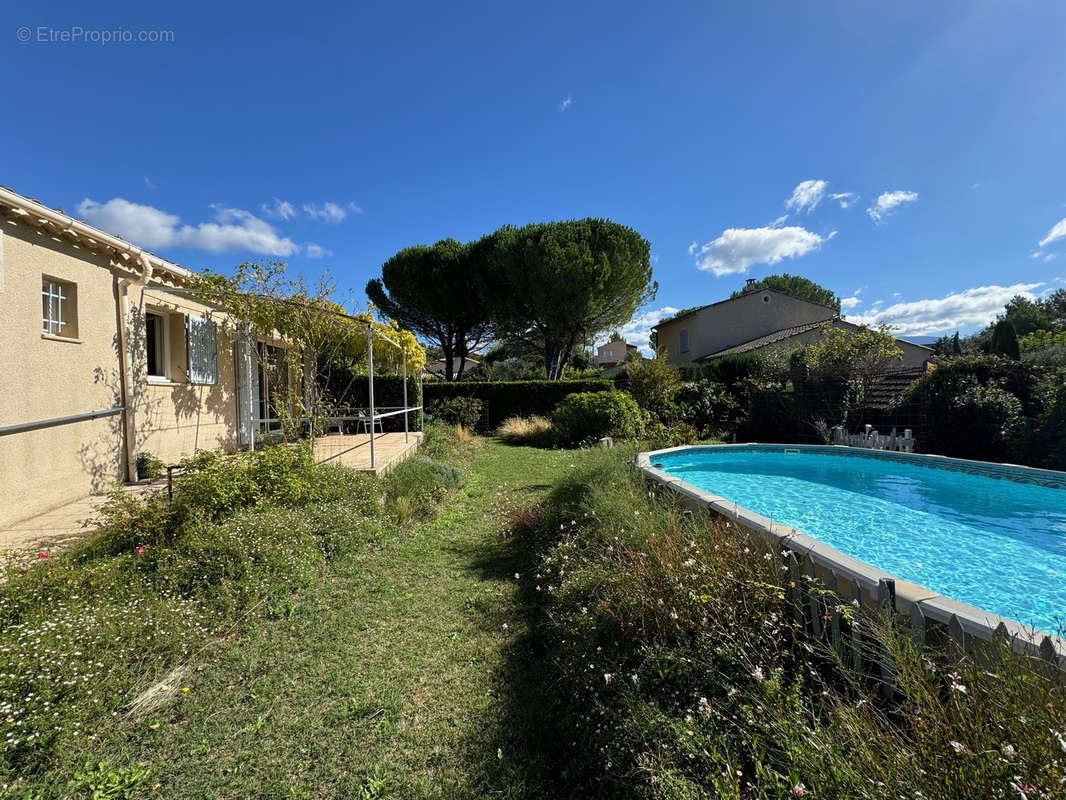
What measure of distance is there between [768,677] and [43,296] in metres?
8.50

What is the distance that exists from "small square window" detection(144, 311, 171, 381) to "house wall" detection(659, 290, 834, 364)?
2152 cm

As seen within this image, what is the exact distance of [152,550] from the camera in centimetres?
379

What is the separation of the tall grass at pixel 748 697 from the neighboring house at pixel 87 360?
5.64 metres

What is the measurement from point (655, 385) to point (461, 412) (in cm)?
696

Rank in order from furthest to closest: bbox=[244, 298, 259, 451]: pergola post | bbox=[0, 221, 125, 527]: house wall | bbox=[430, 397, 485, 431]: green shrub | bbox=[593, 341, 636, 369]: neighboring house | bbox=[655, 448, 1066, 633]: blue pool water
→ 1. bbox=[593, 341, 636, 369]: neighboring house
2. bbox=[430, 397, 485, 431]: green shrub
3. bbox=[244, 298, 259, 451]: pergola post
4. bbox=[0, 221, 125, 527]: house wall
5. bbox=[655, 448, 1066, 633]: blue pool water

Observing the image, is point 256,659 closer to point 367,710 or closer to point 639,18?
point 367,710

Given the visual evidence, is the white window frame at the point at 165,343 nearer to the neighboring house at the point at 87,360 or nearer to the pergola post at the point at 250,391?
the neighboring house at the point at 87,360

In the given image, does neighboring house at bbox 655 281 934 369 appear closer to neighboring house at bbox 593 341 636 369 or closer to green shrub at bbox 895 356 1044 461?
green shrub at bbox 895 356 1044 461

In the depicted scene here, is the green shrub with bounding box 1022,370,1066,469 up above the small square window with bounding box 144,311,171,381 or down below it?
below

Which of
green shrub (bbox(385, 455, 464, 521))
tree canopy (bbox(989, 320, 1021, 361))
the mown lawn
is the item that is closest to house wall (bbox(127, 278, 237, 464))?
green shrub (bbox(385, 455, 464, 521))

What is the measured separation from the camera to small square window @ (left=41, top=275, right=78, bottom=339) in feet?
17.8

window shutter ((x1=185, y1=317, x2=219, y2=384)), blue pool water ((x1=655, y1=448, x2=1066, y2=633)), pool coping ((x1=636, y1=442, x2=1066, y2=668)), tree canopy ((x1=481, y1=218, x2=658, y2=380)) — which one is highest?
tree canopy ((x1=481, y1=218, x2=658, y2=380))

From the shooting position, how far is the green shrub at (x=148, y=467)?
6.59 meters

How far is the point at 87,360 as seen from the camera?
19.1 feet
